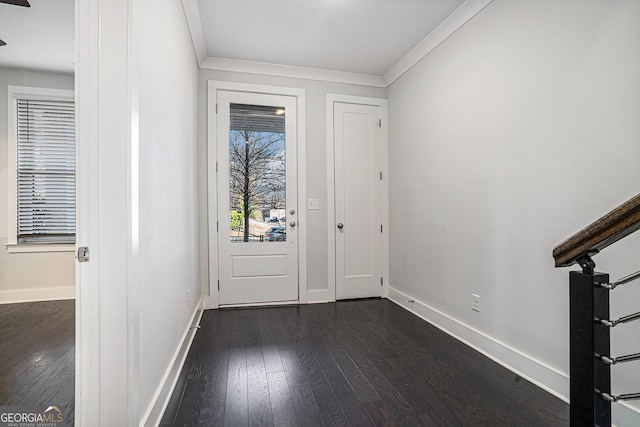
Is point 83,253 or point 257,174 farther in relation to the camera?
point 257,174

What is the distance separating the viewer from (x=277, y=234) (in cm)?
343

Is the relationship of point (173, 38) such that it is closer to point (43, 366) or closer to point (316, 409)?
point (43, 366)

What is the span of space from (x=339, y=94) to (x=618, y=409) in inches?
132

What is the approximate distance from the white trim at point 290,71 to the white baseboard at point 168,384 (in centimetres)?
259

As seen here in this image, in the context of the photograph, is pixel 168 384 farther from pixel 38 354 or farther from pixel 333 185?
pixel 333 185

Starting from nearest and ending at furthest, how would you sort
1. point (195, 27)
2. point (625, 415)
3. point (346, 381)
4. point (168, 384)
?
point (625, 415) < point (168, 384) < point (346, 381) < point (195, 27)

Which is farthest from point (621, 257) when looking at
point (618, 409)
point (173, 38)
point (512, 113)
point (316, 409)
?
point (173, 38)

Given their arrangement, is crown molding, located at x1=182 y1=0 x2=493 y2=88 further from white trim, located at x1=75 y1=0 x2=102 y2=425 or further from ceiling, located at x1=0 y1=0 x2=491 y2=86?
white trim, located at x1=75 y1=0 x2=102 y2=425

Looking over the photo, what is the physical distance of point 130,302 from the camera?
123 centimetres

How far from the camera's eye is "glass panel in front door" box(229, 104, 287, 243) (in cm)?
332

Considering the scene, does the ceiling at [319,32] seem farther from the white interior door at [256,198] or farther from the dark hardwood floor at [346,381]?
the dark hardwood floor at [346,381]

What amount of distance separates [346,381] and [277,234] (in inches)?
72.8

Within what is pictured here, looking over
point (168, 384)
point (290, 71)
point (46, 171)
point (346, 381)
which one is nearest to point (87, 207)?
point (46, 171)

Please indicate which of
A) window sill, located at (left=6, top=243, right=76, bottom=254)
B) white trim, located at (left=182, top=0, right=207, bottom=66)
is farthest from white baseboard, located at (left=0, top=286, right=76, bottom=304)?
white trim, located at (left=182, top=0, right=207, bottom=66)
